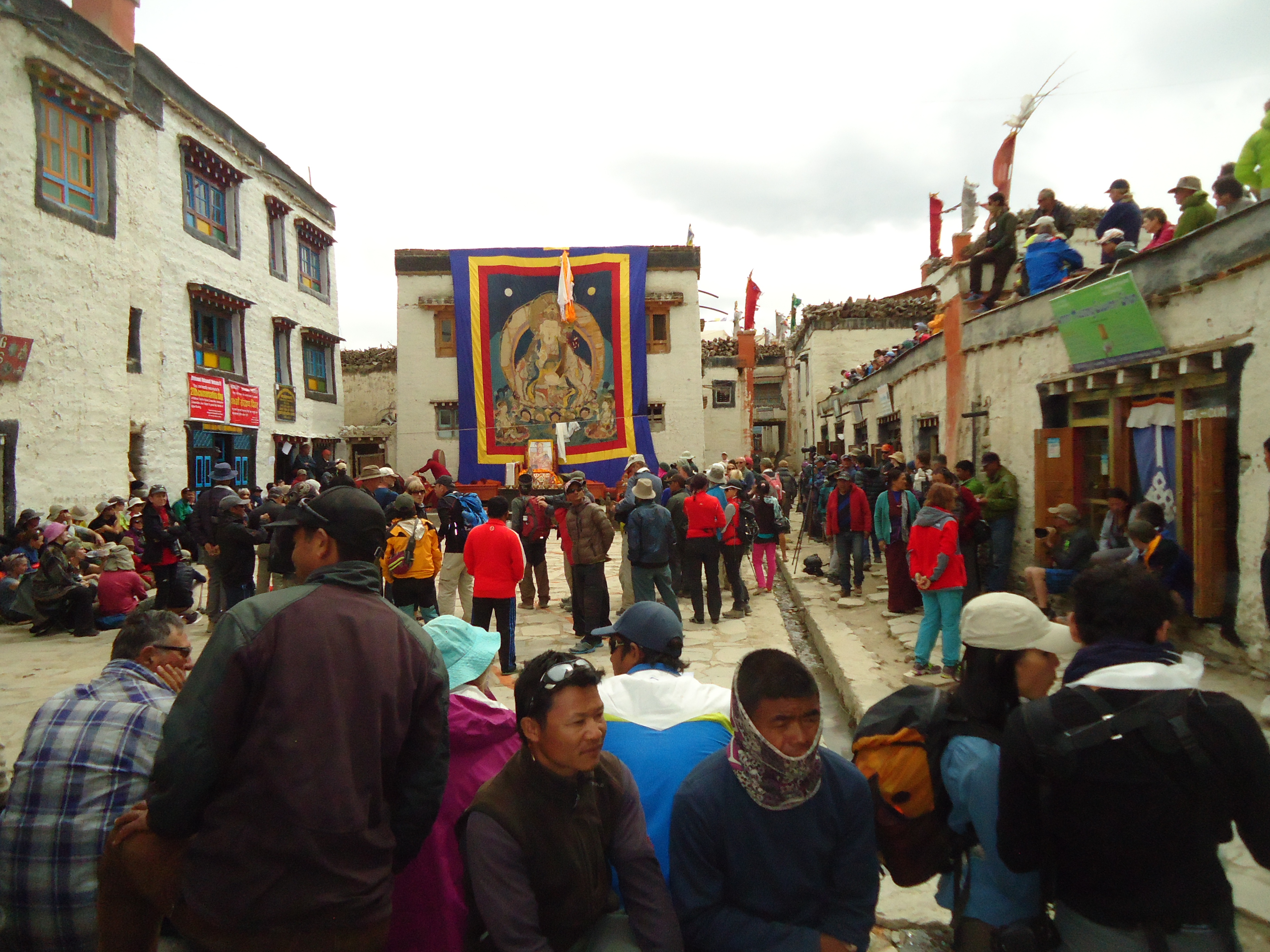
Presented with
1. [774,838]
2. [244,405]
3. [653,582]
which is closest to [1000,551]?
[653,582]

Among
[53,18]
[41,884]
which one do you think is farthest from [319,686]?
[53,18]

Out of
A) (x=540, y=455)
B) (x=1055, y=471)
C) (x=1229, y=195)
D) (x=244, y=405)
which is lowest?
(x=1055, y=471)

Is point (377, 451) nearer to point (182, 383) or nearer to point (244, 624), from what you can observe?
point (182, 383)

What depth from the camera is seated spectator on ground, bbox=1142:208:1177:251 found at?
7.44m

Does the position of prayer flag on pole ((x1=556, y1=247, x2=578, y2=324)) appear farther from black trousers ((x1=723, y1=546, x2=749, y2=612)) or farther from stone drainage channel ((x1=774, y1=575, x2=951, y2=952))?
black trousers ((x1=723, y1=546, x2=749, y2=612))

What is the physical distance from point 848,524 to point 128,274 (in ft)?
40.3

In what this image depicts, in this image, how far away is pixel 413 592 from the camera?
6.85 metres

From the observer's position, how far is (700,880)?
1940mm

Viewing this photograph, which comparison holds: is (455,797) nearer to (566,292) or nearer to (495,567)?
(495,567)

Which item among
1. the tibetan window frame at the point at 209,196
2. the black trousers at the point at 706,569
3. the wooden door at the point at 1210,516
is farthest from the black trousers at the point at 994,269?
the tibetan window frame at the point at 209,196

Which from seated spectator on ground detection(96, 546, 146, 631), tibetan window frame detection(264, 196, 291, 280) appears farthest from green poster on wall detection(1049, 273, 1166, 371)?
tibetan window frame detection(264, 196, 291, 280)

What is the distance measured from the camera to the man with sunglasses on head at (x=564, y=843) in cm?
187

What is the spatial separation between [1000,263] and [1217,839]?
10.0m

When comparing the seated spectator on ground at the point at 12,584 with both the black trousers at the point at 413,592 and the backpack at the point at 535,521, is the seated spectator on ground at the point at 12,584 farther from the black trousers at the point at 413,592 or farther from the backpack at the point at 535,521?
the backpack at the point at 535,521
